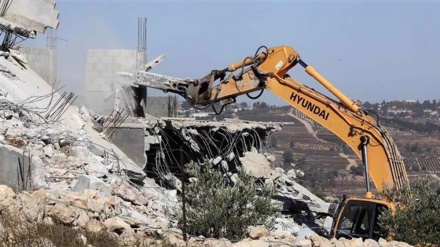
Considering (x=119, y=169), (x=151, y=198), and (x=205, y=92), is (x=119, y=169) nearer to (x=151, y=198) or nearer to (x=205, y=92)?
(x=151, y=198)

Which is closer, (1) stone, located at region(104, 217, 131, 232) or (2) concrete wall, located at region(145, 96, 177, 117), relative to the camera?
(1) stone, located at region(104, 217, 131, 232)

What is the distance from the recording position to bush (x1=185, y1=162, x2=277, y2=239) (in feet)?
33.6

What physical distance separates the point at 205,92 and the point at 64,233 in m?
7.77

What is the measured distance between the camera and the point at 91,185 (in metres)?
11.1

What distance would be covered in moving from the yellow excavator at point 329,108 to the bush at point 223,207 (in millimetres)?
1674

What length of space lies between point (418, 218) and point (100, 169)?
17.5ft

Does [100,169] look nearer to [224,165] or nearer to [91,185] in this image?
[91,185]

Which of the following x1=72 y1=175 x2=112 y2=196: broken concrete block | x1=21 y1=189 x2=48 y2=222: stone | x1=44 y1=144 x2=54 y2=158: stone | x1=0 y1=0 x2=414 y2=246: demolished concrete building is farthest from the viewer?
x1=44 y1=144 x2=54 y2=158: stone

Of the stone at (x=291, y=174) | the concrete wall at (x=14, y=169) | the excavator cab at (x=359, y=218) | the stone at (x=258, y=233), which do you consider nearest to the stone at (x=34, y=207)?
the concrete wall at (x=14, y=169)

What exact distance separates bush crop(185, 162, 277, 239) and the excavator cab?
153 cm

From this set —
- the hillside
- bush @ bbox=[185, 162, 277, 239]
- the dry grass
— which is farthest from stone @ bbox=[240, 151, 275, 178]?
the hillside

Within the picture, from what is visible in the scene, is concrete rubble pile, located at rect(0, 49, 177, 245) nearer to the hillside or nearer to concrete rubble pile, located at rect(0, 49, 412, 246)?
concrete rubble pile, located at rect(0, 49, 412, 246)

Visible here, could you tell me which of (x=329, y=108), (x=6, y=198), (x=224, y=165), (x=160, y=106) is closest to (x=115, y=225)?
(x=6, y=198)

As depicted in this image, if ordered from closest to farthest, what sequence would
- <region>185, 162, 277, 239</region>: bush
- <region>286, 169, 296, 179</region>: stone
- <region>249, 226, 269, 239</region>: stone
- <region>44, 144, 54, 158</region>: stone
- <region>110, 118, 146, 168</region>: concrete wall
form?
<region>249, 226, 269, 239</region>: stone, <region>185, 162, 277, 239</region>: bush, <region>44, 144, 54, 158</region>: stone, <region>110, 118, 146, 168</region>: concrete wall, <region>286, 169, 296, 179</region>: stone
